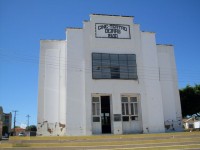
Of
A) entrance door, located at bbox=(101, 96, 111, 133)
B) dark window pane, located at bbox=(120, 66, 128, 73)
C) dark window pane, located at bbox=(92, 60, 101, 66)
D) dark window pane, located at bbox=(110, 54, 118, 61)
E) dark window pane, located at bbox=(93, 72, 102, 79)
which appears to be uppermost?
dark window pane, located at bbox=(110, 54, 118, 61)

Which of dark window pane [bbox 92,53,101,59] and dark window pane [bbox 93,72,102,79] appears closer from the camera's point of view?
dark window pane [bbox 93,72,102,79]

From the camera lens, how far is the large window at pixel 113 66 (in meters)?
21.5

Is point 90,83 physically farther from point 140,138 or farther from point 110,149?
point 110,149

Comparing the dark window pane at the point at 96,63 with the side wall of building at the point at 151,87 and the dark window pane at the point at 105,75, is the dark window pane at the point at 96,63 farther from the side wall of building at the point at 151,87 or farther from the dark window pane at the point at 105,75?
the side wall of building at the point at 151,87

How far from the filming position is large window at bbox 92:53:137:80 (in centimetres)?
2148

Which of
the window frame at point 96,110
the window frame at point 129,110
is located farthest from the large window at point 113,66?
the window frame at point 96,110

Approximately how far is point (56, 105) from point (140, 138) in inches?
347

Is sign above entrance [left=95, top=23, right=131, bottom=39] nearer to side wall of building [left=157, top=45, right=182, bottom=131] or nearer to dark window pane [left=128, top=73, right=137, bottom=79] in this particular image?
dark window pane [left=128, top=73, right=137, bottom=79]

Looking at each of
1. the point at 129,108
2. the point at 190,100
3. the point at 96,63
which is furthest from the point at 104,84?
the point at 190,100

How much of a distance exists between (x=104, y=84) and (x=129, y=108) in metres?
2.93

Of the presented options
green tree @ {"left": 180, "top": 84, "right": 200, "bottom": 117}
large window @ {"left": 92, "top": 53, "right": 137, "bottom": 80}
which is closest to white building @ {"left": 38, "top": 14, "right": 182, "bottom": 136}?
large window @ {"left": 92, "top": 53, "right": 137, "bottom": 80}

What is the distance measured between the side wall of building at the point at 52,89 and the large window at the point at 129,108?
194 inches

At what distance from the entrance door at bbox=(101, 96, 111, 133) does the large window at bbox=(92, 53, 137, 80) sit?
200 cm

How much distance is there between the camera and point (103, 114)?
21.3 metres
